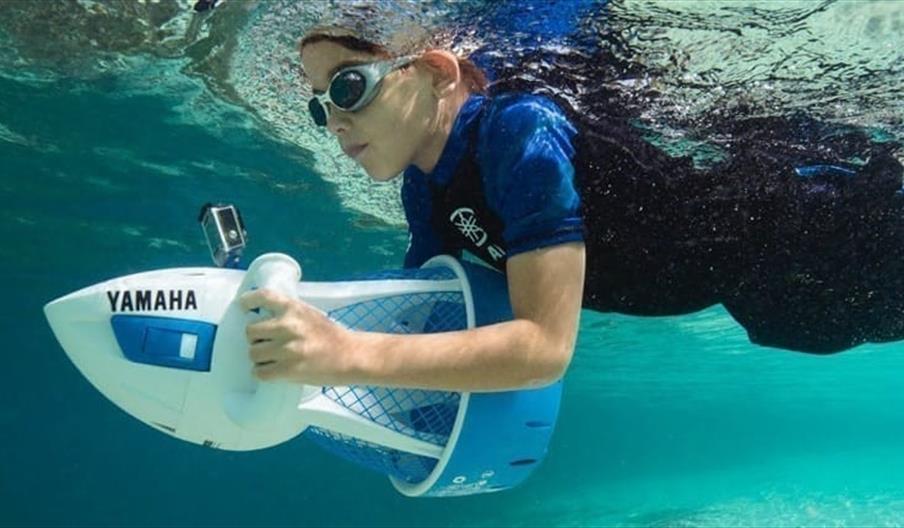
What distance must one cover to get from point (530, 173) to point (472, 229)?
3.29ft

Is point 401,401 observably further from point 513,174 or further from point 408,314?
point 513,174

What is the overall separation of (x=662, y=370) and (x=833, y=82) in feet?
143

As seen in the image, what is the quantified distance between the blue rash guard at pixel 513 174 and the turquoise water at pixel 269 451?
623 centimetres

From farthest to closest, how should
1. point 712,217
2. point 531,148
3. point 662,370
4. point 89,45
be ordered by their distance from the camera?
1. point 662,370
2. point 89,45
3. point 712,217
4. point 531,148

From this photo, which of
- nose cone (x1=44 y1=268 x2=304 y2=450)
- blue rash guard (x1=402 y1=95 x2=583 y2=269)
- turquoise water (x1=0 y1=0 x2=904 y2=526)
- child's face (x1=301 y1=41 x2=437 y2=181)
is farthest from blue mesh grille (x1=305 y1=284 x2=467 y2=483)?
turquoise water (x1=0 y1=0 x2=904 y2=526)

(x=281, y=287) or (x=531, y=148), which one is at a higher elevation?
(x=531, y=148)

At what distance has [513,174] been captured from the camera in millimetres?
3494

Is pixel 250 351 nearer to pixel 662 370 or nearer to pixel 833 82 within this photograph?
pixel 833 82

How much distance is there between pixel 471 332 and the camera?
311 cm

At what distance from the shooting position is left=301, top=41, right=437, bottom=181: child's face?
13.9ft

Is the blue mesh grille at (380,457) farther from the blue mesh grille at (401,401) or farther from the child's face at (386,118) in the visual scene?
the child's face at (386,118)

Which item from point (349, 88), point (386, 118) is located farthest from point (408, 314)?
point (349, 88)

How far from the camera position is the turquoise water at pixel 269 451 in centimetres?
1467

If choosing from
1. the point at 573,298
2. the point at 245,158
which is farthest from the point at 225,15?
the point at 573,298
